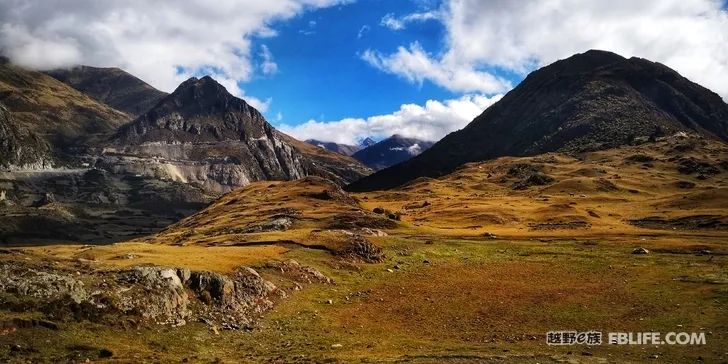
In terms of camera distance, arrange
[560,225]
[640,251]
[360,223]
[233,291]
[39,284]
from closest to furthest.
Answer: [39,284] < [233,291] < [640,251] < [360,223] < [560,225]

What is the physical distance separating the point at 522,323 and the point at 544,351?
7.81 meters

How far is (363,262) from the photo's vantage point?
210ft

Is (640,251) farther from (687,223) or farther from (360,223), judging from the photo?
(687,223)

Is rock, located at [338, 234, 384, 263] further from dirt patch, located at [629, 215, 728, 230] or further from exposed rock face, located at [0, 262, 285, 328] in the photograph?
dirt patch, located at [629, 215, 728, 230]

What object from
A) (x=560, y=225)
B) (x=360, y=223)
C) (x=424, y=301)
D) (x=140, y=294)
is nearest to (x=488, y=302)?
(x=424, y=301)

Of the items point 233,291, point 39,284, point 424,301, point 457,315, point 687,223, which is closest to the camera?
point 39,284

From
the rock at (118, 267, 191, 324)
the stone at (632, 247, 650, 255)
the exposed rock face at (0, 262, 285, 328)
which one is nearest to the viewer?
the exposed rock face at (0, 262, 285, 328)

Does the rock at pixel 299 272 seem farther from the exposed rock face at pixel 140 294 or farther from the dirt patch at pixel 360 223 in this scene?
the dirt patch at pixel 360 223

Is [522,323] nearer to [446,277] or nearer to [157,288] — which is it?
[446,277]

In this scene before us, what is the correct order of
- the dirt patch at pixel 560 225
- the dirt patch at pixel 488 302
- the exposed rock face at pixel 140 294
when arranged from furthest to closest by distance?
the dirt patch at pixel 560 225 → the dirt patch at pixel 488 302 → the exposed rock face at pixel 140 294

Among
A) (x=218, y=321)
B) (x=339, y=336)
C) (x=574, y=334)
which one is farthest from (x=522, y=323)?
(x=218, y=321)

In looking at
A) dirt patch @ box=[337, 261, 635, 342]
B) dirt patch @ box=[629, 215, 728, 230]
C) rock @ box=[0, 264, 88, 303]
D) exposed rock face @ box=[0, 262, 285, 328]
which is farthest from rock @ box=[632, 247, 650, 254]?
rock @ box=[0, 264, 88, 303]

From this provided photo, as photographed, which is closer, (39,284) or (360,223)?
(39,284)

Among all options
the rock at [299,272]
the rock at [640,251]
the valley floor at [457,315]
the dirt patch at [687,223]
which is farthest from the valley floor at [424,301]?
the dirt patch at [687,223]
